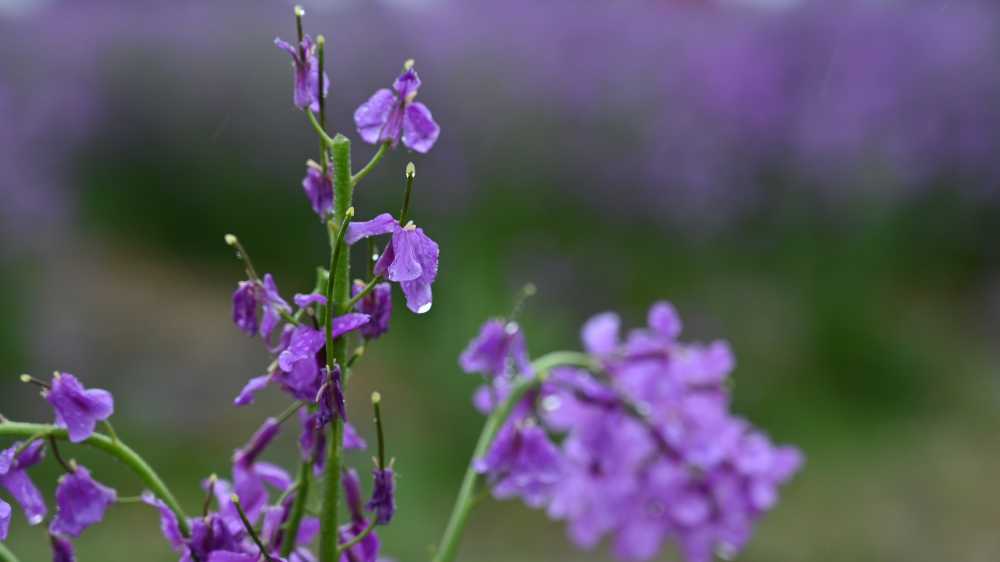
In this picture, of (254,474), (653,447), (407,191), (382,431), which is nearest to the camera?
(407,191)

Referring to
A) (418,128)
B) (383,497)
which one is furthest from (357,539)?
(418,128)

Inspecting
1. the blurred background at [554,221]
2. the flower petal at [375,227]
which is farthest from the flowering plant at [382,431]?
the blurred background at [554,221]

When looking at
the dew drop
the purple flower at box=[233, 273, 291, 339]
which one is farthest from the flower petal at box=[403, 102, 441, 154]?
the dew drop

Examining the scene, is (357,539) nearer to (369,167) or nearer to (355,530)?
(355,530)

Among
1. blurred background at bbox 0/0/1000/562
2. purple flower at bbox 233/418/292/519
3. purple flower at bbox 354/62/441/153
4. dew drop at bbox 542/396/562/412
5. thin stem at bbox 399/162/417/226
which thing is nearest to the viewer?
thin stem at bbox 399/162/417/226

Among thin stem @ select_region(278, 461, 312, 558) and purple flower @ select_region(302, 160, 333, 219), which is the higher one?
purple flower @ select_region(302, 160, 333, 219)

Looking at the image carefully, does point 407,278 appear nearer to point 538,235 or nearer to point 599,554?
point 599,554

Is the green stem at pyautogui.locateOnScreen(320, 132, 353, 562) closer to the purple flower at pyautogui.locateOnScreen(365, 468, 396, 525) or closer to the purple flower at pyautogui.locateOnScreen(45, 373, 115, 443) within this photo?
the purple flower at pyautogui.locateOnScreen(365, 468, 396, 525)
